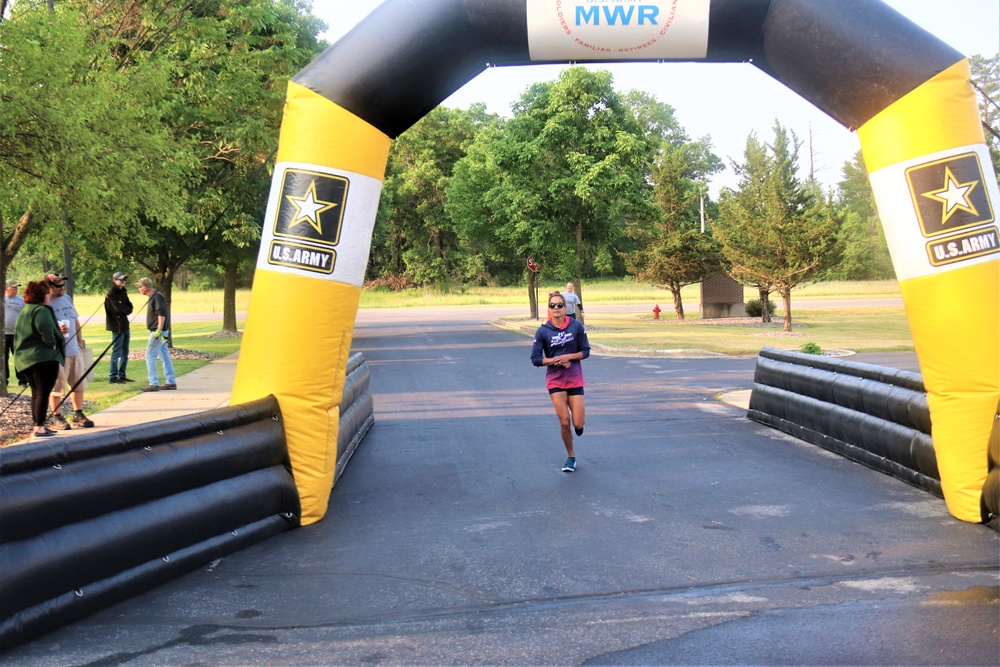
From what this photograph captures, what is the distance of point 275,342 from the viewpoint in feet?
24.6

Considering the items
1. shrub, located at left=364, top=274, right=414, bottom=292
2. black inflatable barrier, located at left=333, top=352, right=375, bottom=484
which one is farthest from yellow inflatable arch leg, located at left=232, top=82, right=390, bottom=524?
shrub, located at left=364, top=274, right=414, bottom=292

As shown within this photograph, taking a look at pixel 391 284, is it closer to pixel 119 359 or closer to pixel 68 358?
pixel 119 359

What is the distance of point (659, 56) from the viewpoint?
8.05m

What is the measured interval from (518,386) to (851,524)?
9.92 metres

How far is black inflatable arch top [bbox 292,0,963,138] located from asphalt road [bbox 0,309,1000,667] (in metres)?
3.28

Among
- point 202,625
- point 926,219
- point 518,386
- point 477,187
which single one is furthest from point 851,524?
point 477,187

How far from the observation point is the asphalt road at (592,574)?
4.64 m

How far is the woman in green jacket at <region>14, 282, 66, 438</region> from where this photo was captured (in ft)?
34.7

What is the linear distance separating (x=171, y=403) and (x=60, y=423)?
8.46 feet

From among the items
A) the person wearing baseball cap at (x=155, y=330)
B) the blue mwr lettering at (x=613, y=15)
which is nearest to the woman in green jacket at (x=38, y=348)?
the person wearing baseball cap at (x=155, y=330)

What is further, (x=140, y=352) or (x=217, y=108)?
(x=140, y=352)

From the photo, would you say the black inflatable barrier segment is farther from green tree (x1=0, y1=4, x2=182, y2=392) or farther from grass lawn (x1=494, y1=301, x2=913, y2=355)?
grass lawn (x1=494, y1=301, x2=913, y2=355)

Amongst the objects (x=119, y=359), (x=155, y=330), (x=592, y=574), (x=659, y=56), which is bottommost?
(x=592, y=574)

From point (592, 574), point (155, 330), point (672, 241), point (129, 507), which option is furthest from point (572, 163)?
point (129, 507)
